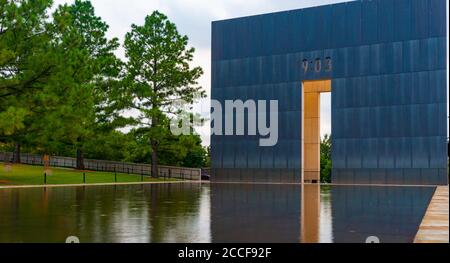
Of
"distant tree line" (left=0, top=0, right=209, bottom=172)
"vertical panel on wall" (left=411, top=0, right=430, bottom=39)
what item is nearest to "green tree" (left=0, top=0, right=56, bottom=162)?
"distant tree line" (left=0, top=0, right=209, bottom=172)

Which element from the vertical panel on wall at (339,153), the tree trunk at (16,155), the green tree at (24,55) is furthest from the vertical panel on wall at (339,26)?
the tree trunk at (16,155)

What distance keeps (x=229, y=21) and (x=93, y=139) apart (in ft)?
59.9

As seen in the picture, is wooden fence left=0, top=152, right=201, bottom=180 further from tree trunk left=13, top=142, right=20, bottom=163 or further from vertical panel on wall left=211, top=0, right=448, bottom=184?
vertical panel on wall left=211, top=0, right=448, bottom=184

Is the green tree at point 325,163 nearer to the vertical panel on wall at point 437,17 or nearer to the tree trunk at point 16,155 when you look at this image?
the vertical panel on wall at point 437,17

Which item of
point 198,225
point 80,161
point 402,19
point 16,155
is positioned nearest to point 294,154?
point 402,19

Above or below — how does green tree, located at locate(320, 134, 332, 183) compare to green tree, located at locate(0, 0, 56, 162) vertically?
below

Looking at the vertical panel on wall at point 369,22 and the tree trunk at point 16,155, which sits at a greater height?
the vertical panel on wall at point 369,22

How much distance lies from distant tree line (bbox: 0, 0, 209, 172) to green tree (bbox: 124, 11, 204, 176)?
0.10 m

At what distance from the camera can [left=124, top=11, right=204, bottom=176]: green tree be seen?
50.1 meters

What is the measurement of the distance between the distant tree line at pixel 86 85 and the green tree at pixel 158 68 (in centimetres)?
10

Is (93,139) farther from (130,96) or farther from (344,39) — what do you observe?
(344,39)

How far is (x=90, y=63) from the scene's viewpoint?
35219mm

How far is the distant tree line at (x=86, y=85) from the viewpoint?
99.5 feet
